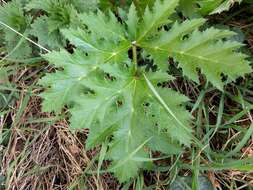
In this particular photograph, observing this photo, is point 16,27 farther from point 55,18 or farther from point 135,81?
point 135,81

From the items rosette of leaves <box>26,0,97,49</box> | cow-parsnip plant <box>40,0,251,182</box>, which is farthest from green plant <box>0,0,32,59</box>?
cow-parsnip plant <box>40,0,251,182</box>

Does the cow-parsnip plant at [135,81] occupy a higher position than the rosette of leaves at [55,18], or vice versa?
the rosette of leaves at [55,18]

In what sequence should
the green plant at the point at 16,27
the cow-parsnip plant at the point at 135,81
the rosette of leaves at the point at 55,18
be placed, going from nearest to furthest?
the cow-parsnip plant at the point at 135,81, the rosette of leaves at the point at 55,18, the green plant at the point at 16,27

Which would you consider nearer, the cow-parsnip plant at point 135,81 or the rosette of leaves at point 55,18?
the cow-parsnip plant at point 135,81

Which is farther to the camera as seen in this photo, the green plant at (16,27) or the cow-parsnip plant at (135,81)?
the green plant at (16,27)

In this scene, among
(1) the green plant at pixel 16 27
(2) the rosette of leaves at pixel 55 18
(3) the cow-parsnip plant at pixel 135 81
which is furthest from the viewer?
(1) the green plant at pixel 16 27

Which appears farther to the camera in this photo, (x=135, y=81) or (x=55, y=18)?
(x=55, y=18)

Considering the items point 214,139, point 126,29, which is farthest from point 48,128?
point 214,139

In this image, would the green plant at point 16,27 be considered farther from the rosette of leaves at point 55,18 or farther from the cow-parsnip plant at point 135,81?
the cow-parsnip plant at point 135,81

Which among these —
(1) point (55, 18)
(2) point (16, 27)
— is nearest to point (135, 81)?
(1) point (55, 18)

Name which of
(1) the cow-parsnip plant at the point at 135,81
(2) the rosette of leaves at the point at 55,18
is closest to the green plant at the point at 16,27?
(2) the rosette of leaves at the point at 55,18
